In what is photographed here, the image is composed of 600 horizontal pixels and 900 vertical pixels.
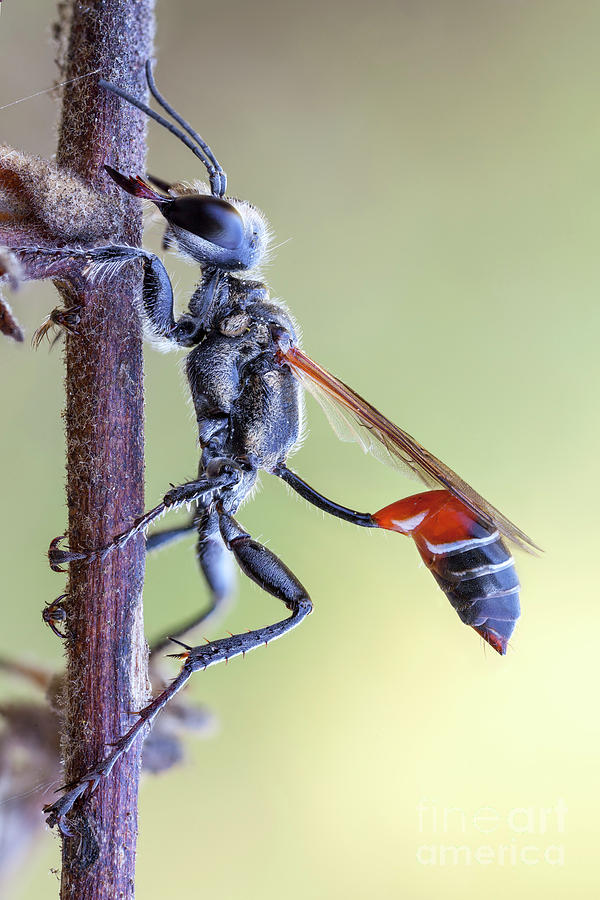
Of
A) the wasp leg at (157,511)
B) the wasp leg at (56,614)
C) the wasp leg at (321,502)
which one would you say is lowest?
the wasp leg at (56,614)

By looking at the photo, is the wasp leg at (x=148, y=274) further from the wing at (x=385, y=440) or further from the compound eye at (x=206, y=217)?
the wing at (x=385, y=440)

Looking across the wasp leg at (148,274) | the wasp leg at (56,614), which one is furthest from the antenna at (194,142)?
the wasp leg at (56,614)

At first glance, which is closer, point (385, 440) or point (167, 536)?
point (385, 440)

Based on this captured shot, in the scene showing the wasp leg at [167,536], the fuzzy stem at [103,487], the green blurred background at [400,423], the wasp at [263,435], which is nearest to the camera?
the fuzzy stem at [103,487]

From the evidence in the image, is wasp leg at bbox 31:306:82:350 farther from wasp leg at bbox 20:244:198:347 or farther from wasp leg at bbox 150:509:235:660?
wasp leg at bbox 150:509:235:660

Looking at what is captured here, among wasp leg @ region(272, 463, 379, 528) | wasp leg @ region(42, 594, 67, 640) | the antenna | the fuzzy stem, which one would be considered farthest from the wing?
wasp leg @ region(42, 594, 67, 640)

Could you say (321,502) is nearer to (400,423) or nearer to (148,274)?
(148,274)

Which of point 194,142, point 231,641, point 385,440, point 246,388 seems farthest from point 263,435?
point 194,142
